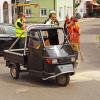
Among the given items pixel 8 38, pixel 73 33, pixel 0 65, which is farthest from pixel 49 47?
pixel 8 38

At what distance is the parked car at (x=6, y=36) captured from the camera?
20352mm

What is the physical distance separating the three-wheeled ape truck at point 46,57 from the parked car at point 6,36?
6261 mm

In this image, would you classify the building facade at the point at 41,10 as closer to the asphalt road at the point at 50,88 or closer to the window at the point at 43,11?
the window at the point at 43,11

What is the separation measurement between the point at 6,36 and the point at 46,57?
26.4 feet

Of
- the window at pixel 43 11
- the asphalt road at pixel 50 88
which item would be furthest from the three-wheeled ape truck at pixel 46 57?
the window at pixel 43 11

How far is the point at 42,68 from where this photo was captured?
42.1 feet

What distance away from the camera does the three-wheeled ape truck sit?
41.4ft

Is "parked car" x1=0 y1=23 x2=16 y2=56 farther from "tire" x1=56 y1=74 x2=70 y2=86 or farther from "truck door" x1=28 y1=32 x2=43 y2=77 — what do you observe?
"tire" x1=56 y1=74 x2=70 y2=86

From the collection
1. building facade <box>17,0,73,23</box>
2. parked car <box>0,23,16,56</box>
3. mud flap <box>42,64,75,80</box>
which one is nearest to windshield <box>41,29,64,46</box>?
mud flap <box>42,64,75,80</box>

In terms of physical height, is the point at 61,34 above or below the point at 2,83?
above

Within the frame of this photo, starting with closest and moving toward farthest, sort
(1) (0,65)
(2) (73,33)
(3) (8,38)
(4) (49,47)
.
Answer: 1. (4) (49,47)
2. (1) (0,65)
3. (2) (73,33)
4. (3) (8,38)

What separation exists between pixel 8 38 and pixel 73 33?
3114 mm

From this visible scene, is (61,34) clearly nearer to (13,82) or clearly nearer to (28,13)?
(13,82)

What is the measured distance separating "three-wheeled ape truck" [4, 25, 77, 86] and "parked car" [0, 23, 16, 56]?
20.5 ft
